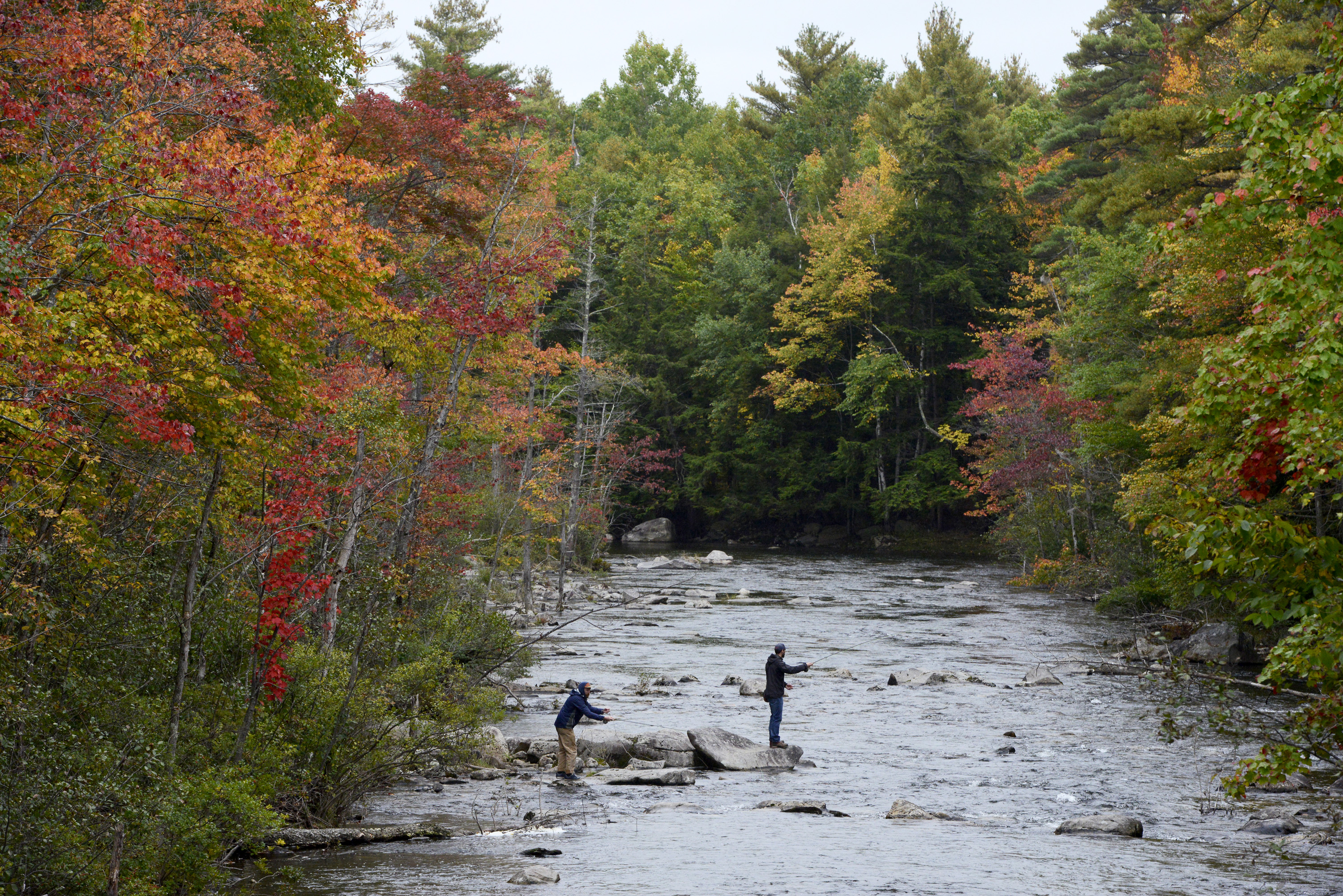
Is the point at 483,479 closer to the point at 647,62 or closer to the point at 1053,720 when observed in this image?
the point at 1053,720

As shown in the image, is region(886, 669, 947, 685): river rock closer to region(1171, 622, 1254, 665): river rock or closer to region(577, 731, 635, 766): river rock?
region(1171, 622, 1254, 665): river rock

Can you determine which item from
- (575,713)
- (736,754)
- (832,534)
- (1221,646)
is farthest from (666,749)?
(832,534)

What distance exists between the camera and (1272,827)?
12.5 m

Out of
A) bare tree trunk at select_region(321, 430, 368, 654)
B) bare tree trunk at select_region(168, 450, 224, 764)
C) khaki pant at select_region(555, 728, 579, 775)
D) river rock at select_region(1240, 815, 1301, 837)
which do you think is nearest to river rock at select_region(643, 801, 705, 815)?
khaki pant at select_region(555, 728, 579, 775)

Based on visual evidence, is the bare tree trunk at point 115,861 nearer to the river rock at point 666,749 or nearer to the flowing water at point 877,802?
the flowing water at point 877,802

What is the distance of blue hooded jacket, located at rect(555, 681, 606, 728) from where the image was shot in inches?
586

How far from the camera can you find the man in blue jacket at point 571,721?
587 inches

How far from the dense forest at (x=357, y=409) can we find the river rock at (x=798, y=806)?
12.3ft

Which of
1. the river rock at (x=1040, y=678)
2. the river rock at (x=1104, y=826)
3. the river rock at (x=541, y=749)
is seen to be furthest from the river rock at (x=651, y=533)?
the river rock at (x=1104, y=826)

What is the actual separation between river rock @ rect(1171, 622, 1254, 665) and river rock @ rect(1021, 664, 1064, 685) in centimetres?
276

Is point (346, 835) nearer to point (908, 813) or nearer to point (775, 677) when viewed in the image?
point (908, 813)

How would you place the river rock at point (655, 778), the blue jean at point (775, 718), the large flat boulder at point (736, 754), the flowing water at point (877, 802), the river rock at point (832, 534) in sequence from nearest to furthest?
the flowing water at point (877, 802), the river rock at point (655, 778), the large flat boulder at point (736, 754), the blue jean at point (775, 718), the river rock at point (832, 534)

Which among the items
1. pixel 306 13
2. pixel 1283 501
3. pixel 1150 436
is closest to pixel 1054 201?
pixel 1150 436

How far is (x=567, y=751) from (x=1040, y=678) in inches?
443
